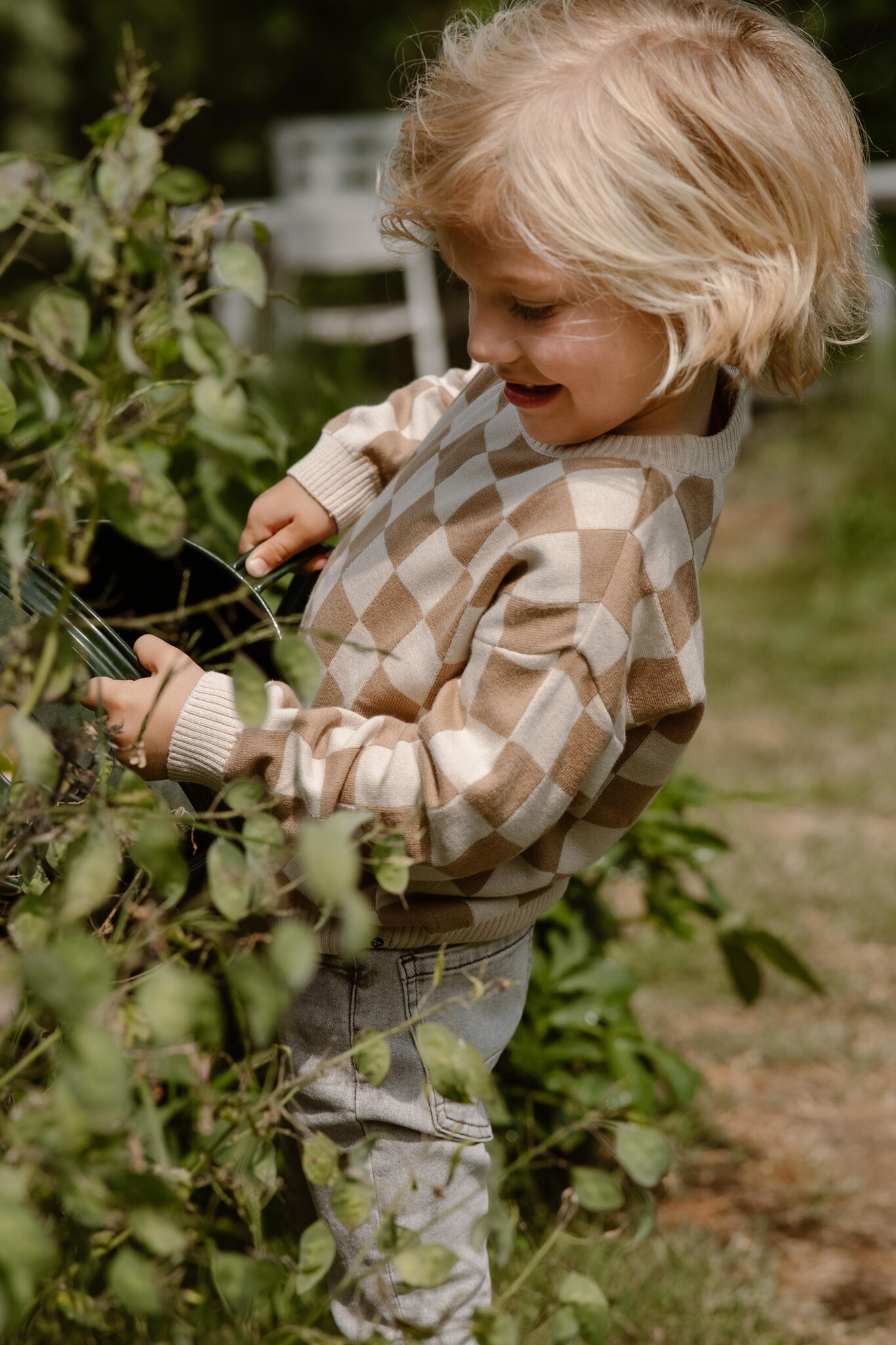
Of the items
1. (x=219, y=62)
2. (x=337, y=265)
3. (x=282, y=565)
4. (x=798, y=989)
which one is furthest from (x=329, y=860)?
(x=219, y=62)

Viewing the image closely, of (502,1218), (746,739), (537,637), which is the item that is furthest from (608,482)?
(746,739)

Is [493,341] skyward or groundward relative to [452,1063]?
skyward

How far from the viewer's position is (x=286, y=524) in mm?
1537

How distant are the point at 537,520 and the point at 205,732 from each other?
0.33m

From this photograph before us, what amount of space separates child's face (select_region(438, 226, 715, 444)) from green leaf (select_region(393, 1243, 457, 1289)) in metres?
0.68

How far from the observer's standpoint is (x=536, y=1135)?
1.87 meters

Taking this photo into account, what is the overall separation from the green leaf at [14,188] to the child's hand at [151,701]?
1.33ft

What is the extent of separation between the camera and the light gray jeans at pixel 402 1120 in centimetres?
129

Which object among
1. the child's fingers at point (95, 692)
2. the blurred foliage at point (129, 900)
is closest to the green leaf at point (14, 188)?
the blurred foliage at point (129, 900)

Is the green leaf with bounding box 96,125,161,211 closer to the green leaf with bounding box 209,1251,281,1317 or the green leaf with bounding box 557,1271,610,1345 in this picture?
the green leaf with bounding box 209,1251,281,1317

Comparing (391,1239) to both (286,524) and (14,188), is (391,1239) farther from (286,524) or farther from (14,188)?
(286,524)

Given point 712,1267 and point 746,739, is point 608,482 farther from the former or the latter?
point 746,739

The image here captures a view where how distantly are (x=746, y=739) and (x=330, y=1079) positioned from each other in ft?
9.48

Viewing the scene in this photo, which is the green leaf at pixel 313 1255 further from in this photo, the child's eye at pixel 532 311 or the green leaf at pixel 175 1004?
the child's eye at pixel 532 311
